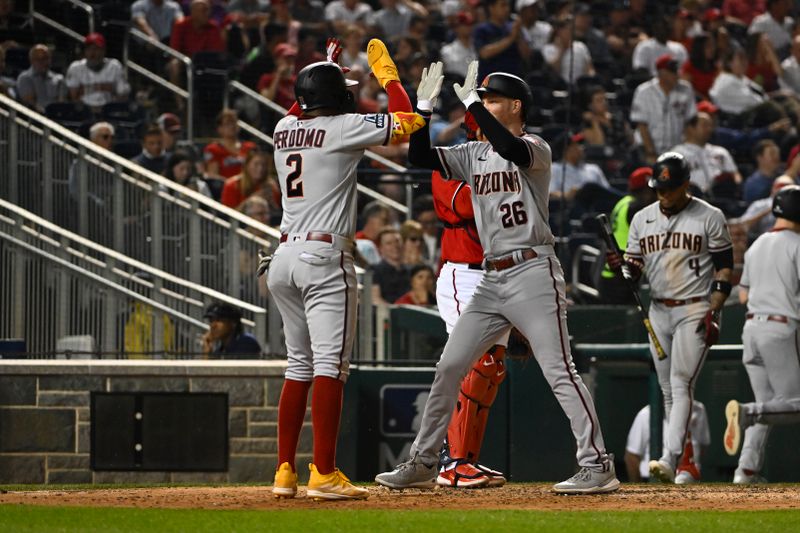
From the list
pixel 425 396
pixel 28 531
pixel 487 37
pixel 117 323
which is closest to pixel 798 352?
pixel 425 396

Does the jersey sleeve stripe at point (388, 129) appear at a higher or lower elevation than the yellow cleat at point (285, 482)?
higher

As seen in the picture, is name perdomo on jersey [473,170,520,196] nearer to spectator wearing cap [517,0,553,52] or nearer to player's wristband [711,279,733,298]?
player's wristband [711,279,733,298]

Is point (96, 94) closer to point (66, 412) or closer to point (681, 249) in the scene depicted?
point (66, 412)

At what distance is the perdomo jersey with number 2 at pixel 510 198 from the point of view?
22.1 ft

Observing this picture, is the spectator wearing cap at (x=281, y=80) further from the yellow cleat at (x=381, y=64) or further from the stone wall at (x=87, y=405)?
the yellow cleat at (x=381, y=64)

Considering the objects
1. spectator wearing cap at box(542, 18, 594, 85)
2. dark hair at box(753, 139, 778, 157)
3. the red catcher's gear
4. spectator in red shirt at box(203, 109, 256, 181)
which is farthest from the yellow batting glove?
spectator wearing cap at box(542, 18, 594, 85)

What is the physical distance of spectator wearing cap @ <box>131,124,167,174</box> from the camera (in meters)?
12.9

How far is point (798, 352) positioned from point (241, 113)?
714 cm

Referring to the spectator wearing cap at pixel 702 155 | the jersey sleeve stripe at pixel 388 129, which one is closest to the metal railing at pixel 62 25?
the spectator wearing cap at pixel 702 155

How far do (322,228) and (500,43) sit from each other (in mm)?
10479

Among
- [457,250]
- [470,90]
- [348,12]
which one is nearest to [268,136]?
[348,12]

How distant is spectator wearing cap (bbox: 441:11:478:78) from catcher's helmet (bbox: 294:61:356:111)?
32.9 ft

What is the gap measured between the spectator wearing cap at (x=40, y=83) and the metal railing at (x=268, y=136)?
68.3 inches

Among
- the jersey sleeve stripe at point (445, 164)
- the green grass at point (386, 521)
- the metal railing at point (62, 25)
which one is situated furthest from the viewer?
the metal railing at point (62, 25)
